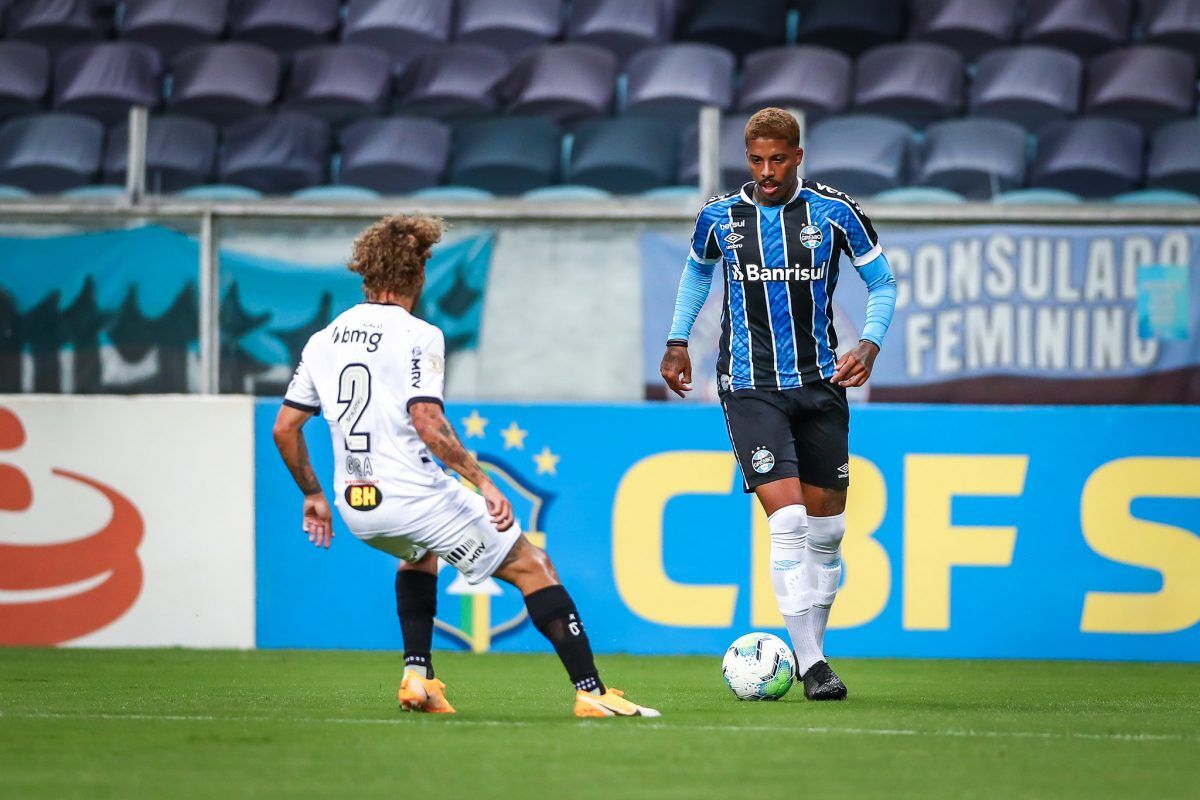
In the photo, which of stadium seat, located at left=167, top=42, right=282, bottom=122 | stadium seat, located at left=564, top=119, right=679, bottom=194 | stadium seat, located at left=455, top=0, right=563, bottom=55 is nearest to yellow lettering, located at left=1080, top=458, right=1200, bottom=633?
stadium seat, located at left=564, top=119, right=679, bottom=194

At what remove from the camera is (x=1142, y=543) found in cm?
869

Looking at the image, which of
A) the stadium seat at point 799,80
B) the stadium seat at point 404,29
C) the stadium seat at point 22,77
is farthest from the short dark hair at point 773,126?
the stadium seat at point 22,77

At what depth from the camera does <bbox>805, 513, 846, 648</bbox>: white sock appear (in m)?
6.67

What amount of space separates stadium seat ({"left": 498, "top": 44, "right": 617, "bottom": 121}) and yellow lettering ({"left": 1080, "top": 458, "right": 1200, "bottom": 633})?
6478mm

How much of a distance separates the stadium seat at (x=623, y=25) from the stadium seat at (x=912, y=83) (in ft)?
5.98

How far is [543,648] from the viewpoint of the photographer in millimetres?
9086

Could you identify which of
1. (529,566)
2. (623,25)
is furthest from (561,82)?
(529,566)

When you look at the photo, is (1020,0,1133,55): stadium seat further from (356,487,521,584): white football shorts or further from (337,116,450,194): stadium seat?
(356,487,521,584): white football shorts

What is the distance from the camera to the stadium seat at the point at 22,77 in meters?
14.7

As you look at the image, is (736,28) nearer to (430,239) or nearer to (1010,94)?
(1010,94)

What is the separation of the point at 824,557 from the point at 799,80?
26.1 ft

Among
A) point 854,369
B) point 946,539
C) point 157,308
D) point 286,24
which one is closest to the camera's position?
point 854,369

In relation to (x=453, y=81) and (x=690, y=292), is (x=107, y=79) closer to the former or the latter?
(x=453, y=81)

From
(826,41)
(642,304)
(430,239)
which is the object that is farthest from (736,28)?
(430,239)
